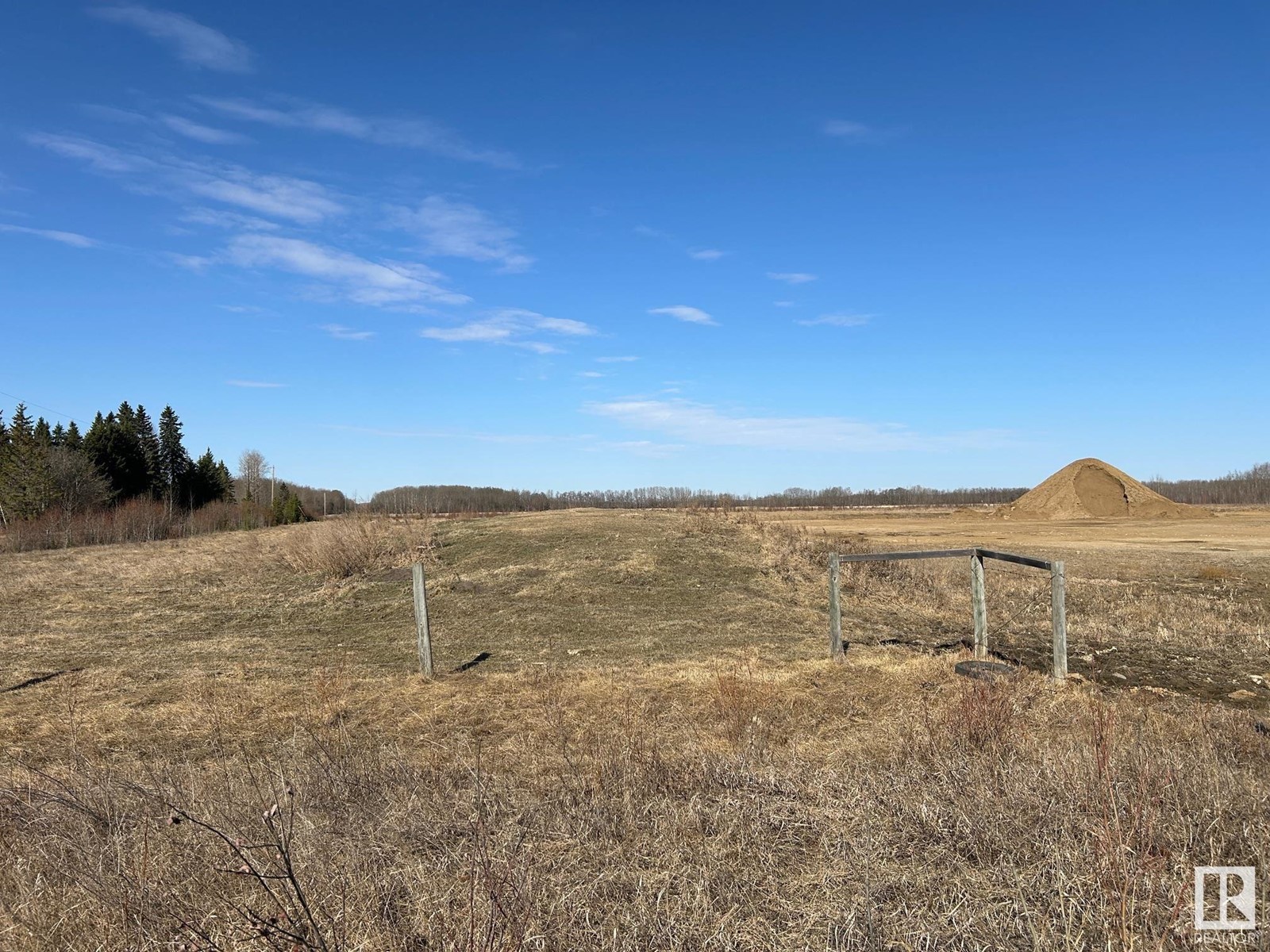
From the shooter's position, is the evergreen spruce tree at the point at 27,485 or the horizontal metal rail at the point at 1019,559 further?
the evergreen spruce tree at the point at 27,485

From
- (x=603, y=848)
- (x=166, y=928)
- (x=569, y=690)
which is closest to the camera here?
Answer: (x=166, y=928)

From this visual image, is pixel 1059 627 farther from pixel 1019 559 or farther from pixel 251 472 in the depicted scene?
pixel 251 472

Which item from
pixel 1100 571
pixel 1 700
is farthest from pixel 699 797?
pixel 1100 571

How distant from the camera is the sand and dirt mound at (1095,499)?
49.5 meters

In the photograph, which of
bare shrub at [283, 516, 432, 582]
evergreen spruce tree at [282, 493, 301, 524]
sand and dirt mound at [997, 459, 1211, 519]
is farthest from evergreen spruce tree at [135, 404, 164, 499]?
sand and dirt mound at [997, 459, 1211, 519]

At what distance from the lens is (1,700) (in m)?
9.67

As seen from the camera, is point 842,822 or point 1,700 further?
point 1,700

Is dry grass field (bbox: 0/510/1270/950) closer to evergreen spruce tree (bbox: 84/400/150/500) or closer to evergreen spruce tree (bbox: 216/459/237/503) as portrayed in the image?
evergreen spruce tree (bbox: 84/400/150/500)

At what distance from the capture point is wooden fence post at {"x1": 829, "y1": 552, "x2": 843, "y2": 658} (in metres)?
10.7

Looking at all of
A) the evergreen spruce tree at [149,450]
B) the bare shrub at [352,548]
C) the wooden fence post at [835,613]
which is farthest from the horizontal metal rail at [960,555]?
the evergreen spruce tree at [149,450]

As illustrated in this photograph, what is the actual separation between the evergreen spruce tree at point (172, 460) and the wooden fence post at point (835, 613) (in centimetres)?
8029

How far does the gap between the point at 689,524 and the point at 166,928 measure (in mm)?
23108

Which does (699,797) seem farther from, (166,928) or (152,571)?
(152,571)

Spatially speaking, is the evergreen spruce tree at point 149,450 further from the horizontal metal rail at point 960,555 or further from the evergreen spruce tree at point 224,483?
the horizontal metal rail at point 960,555
